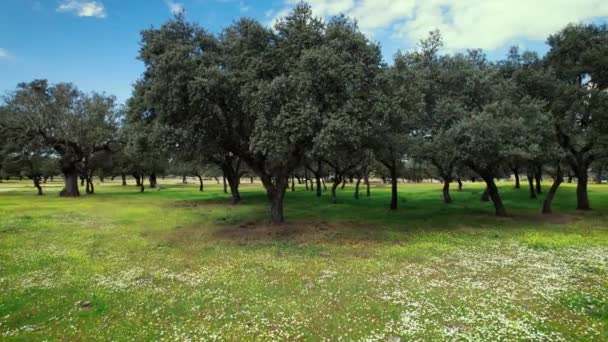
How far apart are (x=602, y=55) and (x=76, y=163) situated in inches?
2382

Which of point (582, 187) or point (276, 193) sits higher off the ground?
point (276, 193)

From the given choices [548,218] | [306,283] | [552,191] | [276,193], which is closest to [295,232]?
[276,193]

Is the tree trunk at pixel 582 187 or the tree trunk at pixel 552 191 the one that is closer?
the tree trunk at pixel 552 191

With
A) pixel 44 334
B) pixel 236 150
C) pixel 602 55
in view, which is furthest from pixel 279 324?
pixel 602 55

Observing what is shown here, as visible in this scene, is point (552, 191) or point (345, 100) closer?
point (345, 100)

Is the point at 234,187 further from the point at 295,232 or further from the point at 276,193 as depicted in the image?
the point at 295,232

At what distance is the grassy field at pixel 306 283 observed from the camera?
8.05 meters

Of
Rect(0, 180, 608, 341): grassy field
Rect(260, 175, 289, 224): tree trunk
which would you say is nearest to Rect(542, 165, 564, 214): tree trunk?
Rect(0, 180, 608, 341): grassy field

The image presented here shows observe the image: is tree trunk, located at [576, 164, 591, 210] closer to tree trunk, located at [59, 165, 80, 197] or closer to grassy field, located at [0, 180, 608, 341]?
grassy field, located at [0, 180, 608, 341]

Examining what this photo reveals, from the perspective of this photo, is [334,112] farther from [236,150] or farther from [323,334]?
[323,334]

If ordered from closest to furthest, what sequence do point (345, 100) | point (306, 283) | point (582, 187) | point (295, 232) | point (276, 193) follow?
point (306, 283)
point (345, 100)
point (295, 232)
point (276, 193)
point (582, 187)

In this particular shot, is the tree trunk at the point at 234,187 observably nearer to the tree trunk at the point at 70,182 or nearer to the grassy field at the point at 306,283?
the grassy field at the point at 306,283

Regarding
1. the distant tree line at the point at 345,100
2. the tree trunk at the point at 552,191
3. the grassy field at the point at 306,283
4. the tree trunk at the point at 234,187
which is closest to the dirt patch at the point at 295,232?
the grassy field at the point at 306,283

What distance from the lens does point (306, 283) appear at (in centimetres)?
1124
